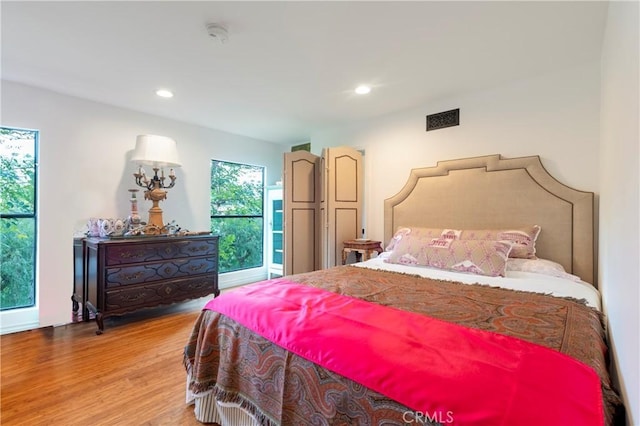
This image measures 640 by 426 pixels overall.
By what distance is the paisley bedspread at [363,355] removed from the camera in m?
0.97

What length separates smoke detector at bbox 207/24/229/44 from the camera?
195cm

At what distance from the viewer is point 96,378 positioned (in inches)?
80.7

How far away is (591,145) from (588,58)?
675mm

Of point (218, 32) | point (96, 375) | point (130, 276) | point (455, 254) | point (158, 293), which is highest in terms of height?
point (218, 32)

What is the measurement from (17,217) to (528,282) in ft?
14.6

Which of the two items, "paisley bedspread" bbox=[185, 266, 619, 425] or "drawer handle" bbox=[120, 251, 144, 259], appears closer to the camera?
"paisley bedspread" bbox=[185, 266, 619, 425]

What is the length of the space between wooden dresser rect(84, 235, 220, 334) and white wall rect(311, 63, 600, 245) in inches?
83.4

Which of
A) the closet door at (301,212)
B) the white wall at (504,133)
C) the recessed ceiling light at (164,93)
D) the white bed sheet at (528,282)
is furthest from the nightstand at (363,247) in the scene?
the recessed ceiling light at (164,93)

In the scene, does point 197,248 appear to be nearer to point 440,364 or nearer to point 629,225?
point 440,364

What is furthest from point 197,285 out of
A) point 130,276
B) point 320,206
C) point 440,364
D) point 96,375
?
point 440,364

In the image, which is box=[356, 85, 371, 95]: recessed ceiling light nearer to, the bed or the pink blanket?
Result: the bed

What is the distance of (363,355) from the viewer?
1.02 meters

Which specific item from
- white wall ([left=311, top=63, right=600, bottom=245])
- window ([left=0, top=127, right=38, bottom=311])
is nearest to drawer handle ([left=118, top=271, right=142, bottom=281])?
window ([left=0, top=127, right=38, bottom=311])

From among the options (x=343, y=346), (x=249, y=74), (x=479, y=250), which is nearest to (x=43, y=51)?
(x=249, y=74)
